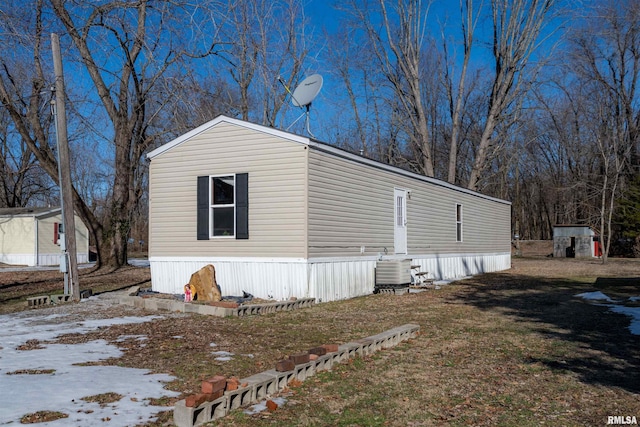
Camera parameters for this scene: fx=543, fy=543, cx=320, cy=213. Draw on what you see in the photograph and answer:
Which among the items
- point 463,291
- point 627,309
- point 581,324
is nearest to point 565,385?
point 581,324

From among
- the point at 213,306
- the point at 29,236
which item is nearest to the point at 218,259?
the point at 213,306

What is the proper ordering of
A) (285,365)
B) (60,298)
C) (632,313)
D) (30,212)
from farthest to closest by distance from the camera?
(30,212), (60,298), (632,313), (285,365)

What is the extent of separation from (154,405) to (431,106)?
33.9 metres

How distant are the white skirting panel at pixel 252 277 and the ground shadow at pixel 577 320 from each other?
3557mm

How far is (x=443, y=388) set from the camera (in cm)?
475

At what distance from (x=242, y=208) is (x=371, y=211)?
3.19 meters

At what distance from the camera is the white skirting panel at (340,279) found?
34.5 ft

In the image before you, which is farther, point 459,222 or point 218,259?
point 459,222

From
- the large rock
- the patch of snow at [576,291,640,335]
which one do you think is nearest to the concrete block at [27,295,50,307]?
the large rock

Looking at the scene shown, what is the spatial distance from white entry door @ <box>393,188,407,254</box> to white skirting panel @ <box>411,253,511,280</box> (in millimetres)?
840

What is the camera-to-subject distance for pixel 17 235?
24.0 metres

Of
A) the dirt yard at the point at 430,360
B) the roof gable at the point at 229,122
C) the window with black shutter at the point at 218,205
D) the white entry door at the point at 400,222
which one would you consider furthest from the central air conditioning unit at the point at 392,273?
the roof gable at the point at 229,122

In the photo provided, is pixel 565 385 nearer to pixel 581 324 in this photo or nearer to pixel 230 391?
pixel 230 391

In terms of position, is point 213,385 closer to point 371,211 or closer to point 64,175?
point 64,175
